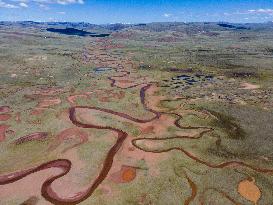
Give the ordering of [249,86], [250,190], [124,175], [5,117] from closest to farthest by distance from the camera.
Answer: [250,190] < [124,175] < [5,117] < [249,86]

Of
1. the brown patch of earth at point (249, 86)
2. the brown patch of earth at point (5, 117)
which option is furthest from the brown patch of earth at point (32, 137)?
the brown patch of earth at point (249, 86)

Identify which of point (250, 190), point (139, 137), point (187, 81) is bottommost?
point (187, 81)

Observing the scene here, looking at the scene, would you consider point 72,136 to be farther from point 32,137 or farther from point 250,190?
A: point 250,190

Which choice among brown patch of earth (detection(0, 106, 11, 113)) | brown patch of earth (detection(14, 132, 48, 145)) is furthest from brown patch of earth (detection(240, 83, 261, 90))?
brown patch of earth (detection(0, 106, 11, 113))

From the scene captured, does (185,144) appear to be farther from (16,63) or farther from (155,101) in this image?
(16,63)

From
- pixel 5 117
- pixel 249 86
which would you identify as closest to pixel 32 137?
pixel 5 117

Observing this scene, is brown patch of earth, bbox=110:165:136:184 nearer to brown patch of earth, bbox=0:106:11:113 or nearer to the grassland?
the grassland

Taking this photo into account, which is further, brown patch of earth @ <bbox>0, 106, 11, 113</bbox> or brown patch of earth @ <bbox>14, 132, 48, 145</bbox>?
brown patch of earth @ <bbox>0, 106, 11, 113</bbox>

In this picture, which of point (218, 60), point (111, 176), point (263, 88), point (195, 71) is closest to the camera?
point (111, 176)

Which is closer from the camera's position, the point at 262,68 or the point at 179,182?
the point at 179,182

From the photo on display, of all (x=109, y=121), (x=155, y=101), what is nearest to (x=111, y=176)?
(x=109, y=121)

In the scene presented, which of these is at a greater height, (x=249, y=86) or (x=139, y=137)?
(x=139, y=137)
